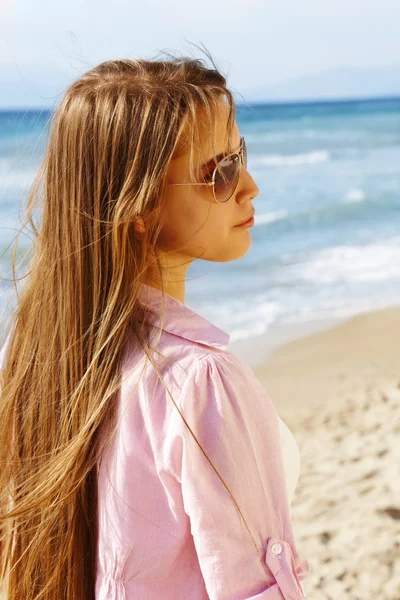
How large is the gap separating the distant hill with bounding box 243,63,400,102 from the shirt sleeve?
1547 inches

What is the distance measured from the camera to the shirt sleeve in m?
1.23

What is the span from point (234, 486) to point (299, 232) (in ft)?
37.6

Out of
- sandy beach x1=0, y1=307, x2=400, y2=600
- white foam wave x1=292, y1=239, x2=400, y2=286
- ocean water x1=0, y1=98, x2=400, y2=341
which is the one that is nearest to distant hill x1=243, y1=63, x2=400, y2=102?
ocean water x1=0, y1=98, x2=400, y2=341

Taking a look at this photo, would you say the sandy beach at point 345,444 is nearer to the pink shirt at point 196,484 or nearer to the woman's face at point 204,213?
the pink shirt at point 196,484

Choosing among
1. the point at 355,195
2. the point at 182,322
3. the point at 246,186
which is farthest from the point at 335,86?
the point at 182,322

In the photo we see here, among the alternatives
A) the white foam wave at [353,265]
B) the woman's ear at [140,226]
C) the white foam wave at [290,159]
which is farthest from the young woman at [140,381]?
the white foam wave at [290,159]

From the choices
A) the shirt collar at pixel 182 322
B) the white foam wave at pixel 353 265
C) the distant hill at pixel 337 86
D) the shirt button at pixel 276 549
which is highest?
the shirt collar at pixel 182 322

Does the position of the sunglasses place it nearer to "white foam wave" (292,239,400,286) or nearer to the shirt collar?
the shirt collar

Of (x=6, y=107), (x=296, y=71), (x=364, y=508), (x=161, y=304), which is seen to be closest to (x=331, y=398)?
(x=364, y=508)

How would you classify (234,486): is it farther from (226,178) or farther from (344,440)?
(344,440)

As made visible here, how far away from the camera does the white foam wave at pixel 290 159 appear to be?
20875 millimetres

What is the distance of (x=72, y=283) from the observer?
1407mm

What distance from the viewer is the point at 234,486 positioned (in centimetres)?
124

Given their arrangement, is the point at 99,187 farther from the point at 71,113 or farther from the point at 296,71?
the point at 296,71
